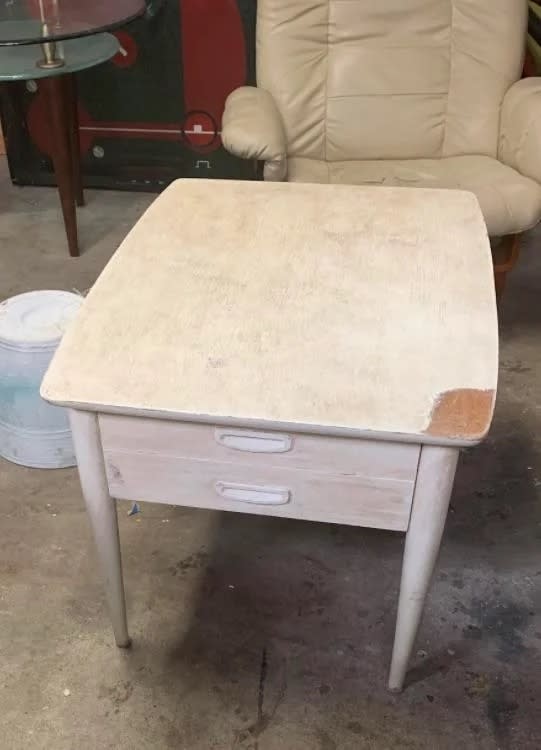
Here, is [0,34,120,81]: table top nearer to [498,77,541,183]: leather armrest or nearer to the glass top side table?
the glass top side table

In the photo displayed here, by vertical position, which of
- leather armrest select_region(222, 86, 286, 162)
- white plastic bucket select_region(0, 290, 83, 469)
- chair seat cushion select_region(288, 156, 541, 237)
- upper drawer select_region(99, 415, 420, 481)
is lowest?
white plastic bucket select_region(0, 290, 83, 469)

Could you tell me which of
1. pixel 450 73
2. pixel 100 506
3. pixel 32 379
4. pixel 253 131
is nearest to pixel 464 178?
pixel 450 73

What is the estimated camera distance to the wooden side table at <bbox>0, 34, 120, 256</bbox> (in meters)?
1.84

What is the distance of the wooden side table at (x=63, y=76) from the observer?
72.4 inches

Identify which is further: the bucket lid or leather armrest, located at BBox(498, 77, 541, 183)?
leather armrest, located at BBox(498, 77, 541, 183)

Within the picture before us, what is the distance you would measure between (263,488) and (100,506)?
221mm

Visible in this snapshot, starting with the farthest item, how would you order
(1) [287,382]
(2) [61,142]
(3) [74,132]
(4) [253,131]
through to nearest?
(3) [74,132] → (2) [61,142] → (4) [253,131] → (1) [287,382]

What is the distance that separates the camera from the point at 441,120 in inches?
75.7

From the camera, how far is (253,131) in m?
1.65

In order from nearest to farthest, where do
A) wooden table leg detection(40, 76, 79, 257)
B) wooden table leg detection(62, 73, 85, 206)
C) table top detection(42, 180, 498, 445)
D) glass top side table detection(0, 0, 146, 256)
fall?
table top detection(42, 180, 498, 445) < glass top side table detection(0, 0, 146, 256) < wooden table leg detection(40, 76, 79, 257) < wooden table leg detection(62, 73, 85, 206)

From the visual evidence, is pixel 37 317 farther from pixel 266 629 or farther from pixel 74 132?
pixel 74 132

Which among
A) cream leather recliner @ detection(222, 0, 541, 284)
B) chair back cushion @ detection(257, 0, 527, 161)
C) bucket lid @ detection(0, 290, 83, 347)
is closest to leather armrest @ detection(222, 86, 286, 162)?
cream leather recliner @ detection(222, 0, 541, 284)

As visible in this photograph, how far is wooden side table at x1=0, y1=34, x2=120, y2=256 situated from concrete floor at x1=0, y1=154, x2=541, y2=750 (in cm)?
91

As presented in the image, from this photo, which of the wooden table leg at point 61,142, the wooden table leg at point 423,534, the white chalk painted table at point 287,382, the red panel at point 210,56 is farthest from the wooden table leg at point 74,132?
the wooden table leg at point 423,534
